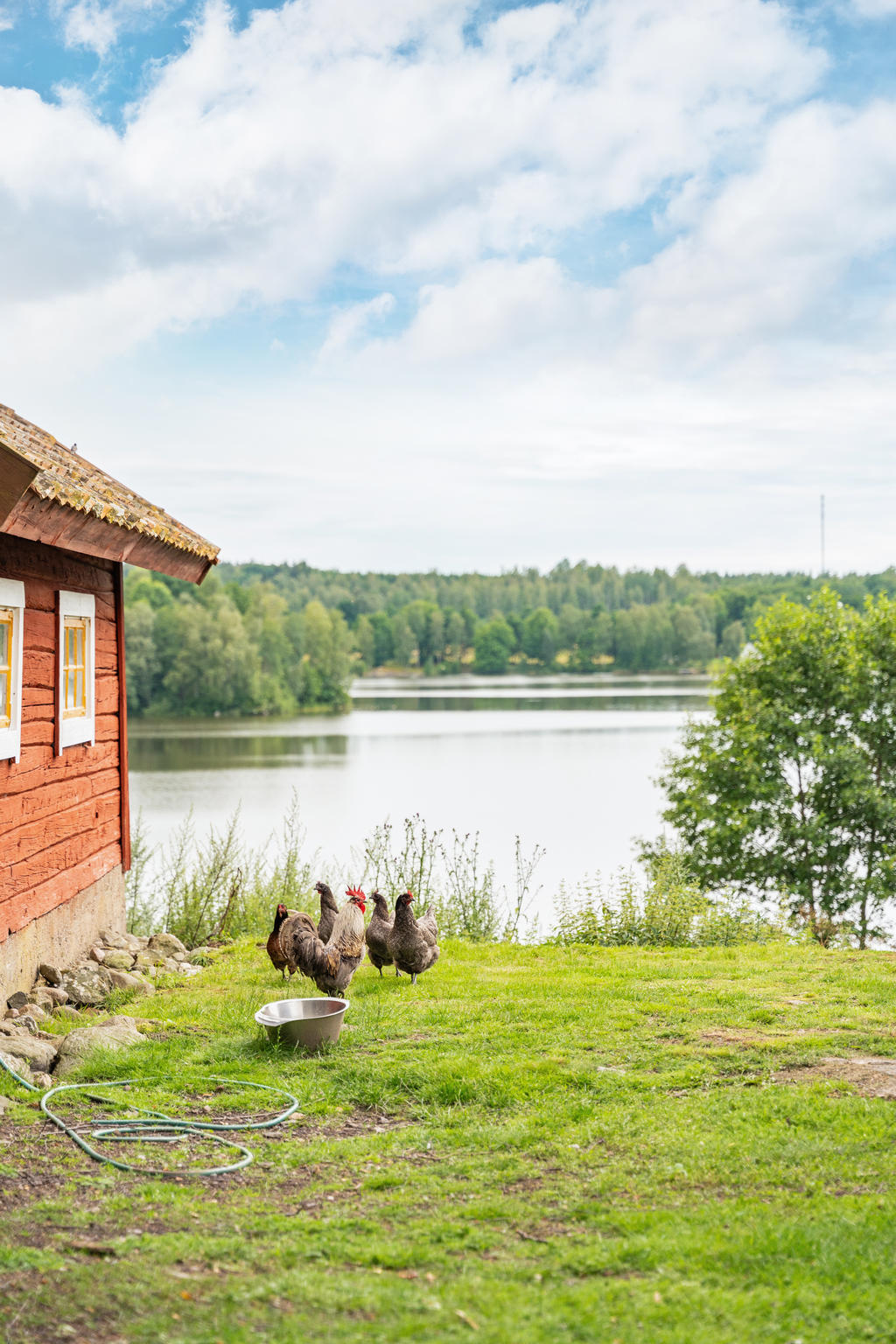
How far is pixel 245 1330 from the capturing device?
2914 mm

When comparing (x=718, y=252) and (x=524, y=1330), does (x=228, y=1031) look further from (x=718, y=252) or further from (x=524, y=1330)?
(x=718, y=252)

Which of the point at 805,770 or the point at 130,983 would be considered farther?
the point at 805,770

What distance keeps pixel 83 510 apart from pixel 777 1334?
5.54 meters

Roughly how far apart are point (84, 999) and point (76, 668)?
2.66 meters

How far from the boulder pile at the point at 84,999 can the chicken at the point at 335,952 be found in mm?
1187

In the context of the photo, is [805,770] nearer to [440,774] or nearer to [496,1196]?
[496,1196]

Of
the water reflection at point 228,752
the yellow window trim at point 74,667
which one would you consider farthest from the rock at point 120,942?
the water reflection at point 228,752

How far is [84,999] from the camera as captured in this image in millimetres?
7426

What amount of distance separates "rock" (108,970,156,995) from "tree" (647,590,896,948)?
10953 millimetres

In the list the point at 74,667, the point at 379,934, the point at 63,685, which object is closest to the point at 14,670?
the point at 63,685

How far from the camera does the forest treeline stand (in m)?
62.1

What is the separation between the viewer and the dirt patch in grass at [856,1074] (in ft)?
16.9

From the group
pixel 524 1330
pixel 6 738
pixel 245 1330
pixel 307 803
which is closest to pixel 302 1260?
pixel 245 1330

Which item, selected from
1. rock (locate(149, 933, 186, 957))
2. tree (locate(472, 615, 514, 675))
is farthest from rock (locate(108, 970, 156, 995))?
tree (locate(472, 615, 514, 675))
